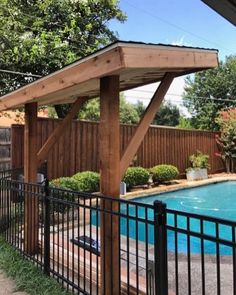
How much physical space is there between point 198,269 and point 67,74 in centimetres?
271

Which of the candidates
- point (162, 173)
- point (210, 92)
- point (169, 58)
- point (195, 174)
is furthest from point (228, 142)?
point (169, 58)

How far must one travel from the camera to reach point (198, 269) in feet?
14.0

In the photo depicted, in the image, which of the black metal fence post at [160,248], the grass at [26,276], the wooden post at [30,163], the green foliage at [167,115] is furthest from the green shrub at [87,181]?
the green foliage at [167,115]

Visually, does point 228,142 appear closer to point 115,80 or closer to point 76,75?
point 115,80

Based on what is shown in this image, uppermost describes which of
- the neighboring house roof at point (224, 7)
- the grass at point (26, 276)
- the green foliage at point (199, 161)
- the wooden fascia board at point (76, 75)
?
the neighboring house roof at point (224, 7)

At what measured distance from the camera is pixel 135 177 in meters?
11.3

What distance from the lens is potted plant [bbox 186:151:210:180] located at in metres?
14.3

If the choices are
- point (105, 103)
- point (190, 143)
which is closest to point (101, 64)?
point (105, 103)

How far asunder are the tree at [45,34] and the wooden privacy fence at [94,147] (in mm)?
2126

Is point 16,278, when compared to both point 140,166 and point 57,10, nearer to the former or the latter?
point 140,166

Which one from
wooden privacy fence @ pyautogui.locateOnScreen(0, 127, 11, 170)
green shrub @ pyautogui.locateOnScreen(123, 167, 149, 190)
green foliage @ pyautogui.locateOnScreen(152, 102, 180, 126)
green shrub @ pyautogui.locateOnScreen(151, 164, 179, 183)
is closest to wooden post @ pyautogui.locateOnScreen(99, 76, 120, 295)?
wooden privacy fence @ pyautogui.locateOnScreen(0, 127, 11, 170)

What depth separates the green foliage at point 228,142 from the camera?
1673 cm

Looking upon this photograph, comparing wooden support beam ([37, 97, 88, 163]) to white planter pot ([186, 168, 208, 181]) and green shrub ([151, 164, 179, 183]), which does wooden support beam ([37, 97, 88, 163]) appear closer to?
green shrub ([151, 164, 179, 183])

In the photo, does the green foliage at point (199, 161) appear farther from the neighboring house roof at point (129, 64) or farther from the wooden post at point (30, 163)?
the neighboring house roof at point (129, 64)
